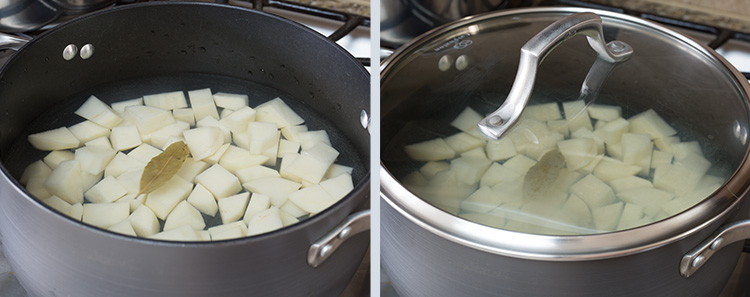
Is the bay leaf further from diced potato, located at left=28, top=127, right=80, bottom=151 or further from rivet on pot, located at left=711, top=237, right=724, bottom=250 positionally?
rivet on pot, located at left=711, top=237, right=724, bottom=250

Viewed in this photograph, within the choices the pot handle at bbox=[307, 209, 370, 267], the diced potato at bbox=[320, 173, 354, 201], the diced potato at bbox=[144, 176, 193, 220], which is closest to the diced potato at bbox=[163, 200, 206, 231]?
the diced potato at bbox=[144, 176, 193, 220]

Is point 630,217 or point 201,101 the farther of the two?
point 201,101

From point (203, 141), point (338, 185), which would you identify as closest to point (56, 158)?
point (203, 141)

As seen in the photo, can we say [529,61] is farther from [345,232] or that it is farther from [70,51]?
[70,51]

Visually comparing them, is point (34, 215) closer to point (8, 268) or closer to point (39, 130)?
point (8, 268)

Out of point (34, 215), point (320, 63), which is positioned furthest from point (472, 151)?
point (320, 63)

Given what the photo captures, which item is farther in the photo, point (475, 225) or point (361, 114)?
point (361, 114)
